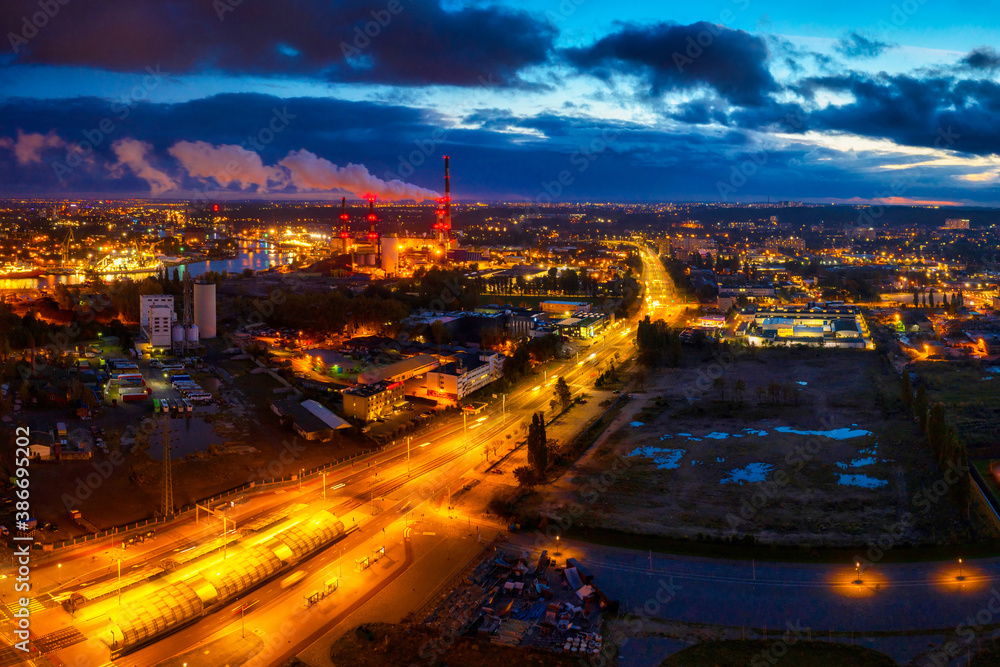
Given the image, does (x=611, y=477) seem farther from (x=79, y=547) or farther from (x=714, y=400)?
Result: (x=79, y=547)

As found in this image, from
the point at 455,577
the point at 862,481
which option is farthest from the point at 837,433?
the point at 455,577

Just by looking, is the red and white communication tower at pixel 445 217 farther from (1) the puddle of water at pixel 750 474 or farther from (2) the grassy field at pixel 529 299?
(1) the puddle of water at pixel 750 474

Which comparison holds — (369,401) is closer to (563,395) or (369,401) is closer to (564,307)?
(563,395)

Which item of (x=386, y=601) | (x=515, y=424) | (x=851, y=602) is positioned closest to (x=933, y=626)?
(x=851, y=602)

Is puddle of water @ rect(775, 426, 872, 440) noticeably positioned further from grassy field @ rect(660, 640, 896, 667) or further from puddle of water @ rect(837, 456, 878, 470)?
grassy field @ rect(660, 640, 896, 667)

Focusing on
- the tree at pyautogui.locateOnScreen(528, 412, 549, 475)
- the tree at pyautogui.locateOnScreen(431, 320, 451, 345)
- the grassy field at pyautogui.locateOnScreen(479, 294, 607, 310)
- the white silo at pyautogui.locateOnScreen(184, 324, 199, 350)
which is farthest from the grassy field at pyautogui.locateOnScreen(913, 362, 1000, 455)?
the white silo at pyautogui.locateOnScreen(184, 324, 199, 350)
